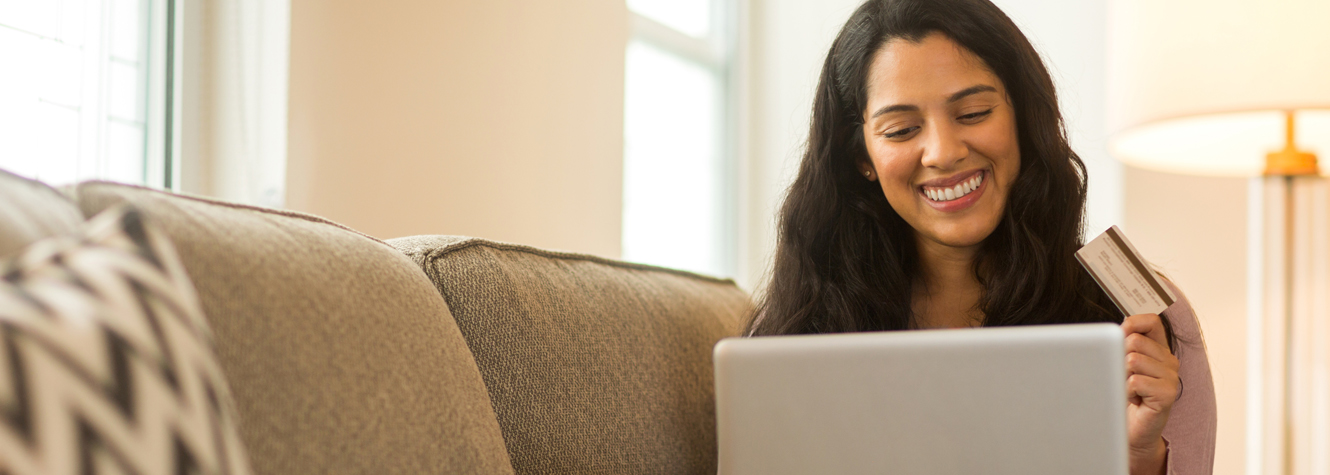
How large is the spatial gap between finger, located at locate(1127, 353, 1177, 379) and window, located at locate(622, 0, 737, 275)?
1.61 m

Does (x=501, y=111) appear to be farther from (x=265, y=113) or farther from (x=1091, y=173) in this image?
(x=1091, y=173)

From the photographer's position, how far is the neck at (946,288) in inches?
48.2

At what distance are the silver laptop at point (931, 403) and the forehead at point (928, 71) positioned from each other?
1.95 feet

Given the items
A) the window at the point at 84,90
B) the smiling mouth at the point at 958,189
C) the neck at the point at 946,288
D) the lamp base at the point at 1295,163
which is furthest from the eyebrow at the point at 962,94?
the window at the point at 84,90

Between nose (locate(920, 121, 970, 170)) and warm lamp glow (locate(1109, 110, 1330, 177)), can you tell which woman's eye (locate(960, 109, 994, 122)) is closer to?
Answer: nose (locate(920, 121, 970, 170))

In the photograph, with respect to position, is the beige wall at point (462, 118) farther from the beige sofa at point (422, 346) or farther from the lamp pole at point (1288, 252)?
the lamp pole at point (1288, 252)

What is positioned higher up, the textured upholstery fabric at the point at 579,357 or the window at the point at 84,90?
the window at the point at 84,90

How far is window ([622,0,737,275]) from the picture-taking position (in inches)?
99.0

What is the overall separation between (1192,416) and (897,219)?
447mm

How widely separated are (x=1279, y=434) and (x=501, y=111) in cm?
159

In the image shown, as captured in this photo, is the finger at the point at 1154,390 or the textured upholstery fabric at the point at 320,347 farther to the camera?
the finger at the point at 1154,390

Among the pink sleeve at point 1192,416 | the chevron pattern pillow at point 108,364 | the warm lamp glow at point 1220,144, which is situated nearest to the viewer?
the chevron pattern pillow at point 108,364

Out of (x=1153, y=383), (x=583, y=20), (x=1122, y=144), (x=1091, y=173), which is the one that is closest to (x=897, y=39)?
(x=1153, y=383)

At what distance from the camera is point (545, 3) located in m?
2.02
